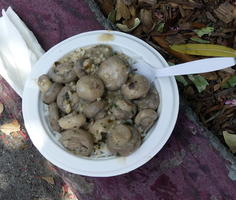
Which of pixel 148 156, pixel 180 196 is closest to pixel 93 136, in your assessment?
pixel 148 156

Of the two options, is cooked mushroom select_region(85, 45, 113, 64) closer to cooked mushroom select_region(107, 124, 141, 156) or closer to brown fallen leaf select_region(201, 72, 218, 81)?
cooked mushroom select_region(107, 124, 141, 156)

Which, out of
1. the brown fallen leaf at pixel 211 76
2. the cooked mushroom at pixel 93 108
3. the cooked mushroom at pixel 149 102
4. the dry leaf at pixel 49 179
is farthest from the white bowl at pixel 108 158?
the dry leaf at pixel 49 179

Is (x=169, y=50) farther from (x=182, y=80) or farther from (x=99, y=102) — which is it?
(x=99, y=102)

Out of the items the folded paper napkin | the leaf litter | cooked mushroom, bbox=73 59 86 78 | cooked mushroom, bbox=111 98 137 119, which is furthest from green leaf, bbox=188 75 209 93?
the folded paper napkin

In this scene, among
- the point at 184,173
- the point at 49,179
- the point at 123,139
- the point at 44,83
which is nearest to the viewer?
the point at 123,139

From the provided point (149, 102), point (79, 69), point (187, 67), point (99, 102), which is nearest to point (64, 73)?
point (79, 69)

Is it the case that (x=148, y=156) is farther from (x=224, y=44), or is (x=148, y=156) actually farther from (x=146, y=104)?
(x=224, y=44)
